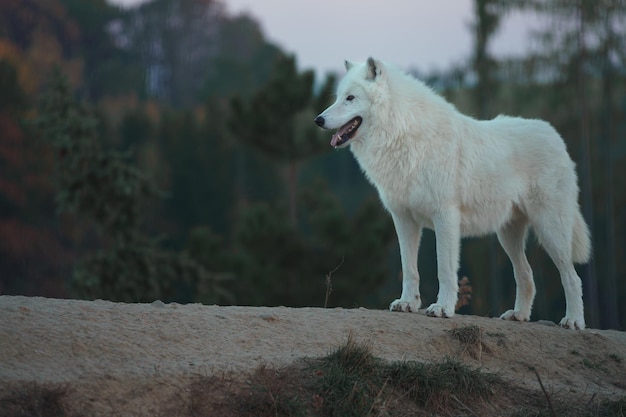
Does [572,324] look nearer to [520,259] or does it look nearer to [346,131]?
[520,259]

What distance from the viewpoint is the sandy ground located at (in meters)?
5.75

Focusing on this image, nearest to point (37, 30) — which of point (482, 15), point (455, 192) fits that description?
point (482, 15)

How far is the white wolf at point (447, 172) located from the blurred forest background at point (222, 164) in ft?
3.72

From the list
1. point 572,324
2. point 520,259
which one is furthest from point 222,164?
point 572,324

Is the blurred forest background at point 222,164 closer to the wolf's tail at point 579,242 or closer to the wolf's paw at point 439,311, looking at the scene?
the wolf's paw at point 439,311

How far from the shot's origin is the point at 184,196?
4241 cm

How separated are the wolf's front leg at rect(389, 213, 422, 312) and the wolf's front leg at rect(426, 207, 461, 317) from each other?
304 millimetres

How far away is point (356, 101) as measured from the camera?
8.43m

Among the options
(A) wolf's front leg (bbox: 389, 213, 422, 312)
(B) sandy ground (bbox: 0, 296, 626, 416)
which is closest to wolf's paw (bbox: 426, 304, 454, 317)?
(B) sandy ground (bbox: 0, 296, 626, 416)

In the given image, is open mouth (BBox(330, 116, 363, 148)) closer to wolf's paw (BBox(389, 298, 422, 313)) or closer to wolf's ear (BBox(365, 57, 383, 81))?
wolf's ear (BBox(365, 57, 383, 81))

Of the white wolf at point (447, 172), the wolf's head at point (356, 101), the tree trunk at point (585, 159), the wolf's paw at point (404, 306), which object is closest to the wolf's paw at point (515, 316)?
the white wolf at point (447, 172)

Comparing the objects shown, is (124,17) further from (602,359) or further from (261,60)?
(602,359)

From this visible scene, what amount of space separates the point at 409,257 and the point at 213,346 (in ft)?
8.75

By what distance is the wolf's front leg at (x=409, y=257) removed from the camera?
27.8 ft
